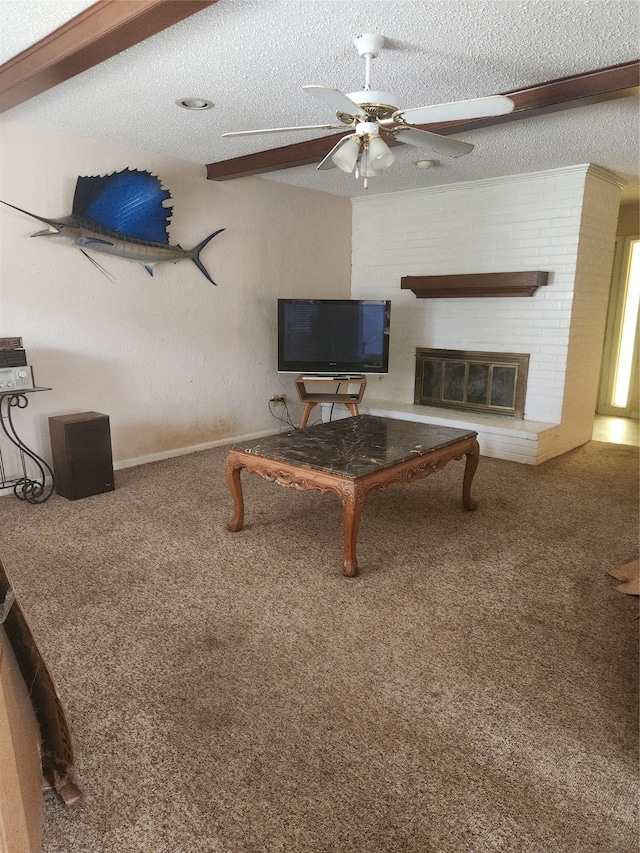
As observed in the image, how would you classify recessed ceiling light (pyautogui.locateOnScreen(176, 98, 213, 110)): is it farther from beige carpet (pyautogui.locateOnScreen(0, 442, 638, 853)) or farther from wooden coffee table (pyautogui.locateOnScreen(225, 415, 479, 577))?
beige carpet (pyautogui.locateOnScreen(0, 442, 638, 853))

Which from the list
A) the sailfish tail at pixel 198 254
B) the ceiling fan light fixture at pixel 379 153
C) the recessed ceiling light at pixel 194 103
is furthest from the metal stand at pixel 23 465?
the ceiling fan light fixture at pixel 379 153

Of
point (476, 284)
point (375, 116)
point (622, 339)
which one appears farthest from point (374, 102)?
point (622, 339)

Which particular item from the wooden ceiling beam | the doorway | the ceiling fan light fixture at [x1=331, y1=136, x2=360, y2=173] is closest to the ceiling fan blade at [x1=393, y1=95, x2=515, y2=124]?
the ceiling fan light fixture at [x1=331, y1=136, x2=360, y2=173]

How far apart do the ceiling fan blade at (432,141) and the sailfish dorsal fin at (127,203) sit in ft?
7.07

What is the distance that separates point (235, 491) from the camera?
2.99 m

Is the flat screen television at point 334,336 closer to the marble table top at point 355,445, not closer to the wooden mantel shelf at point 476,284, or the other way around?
the wooden mantel shelf at point 476,284

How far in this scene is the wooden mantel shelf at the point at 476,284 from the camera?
4.43 meters

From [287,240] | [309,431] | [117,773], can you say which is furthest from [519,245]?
[117,773]

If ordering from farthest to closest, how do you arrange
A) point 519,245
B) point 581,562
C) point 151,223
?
point 519,245
point 151,223
point 581,562

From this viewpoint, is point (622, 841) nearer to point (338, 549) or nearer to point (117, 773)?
point (117, 773)

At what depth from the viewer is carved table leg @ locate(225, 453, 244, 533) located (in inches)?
116

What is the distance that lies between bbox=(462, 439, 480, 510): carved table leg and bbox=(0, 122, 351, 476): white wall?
7.45 ft

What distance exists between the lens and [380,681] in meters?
1.89

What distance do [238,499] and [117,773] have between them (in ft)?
5.21
